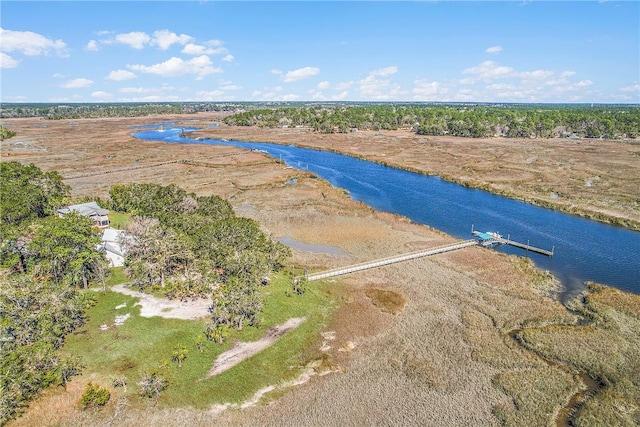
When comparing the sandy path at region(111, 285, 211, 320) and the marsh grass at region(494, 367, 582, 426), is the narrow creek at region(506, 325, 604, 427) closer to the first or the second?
the marsh grass at region(494, 367, 582, 426)

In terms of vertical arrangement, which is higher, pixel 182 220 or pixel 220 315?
pixel 182 220

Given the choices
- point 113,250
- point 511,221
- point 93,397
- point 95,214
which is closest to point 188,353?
point 93,397

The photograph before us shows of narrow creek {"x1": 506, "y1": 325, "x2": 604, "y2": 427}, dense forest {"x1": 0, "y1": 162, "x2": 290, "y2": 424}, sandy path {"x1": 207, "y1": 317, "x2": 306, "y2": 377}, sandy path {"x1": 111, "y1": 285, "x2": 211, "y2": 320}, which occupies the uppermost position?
dense forest {"x1": 0, "y1": 162, "x2": 290, "y2": 424}

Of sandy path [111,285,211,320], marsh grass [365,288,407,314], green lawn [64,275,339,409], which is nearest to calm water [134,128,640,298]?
marsh grass [365,288,407,314]

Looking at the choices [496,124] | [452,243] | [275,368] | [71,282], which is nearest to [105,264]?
[71,282]

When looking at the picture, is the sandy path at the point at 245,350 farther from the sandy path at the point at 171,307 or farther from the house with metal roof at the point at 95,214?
the house with metal roof at the point at 95,214

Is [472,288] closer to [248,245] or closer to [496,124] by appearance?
[248,245]

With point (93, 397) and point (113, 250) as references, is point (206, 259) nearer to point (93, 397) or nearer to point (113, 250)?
point (113, 250)
